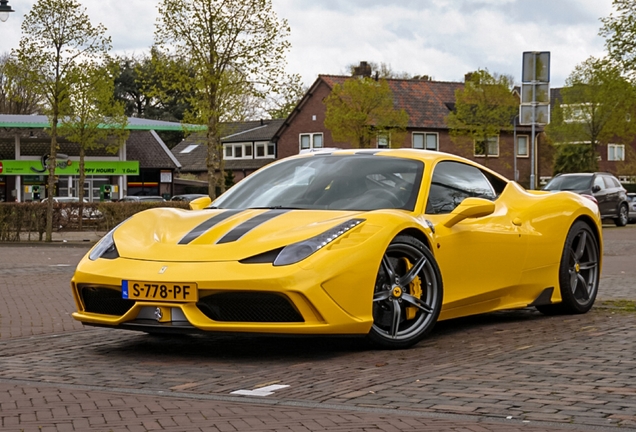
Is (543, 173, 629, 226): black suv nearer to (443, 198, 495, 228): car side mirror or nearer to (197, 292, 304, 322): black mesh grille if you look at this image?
(443, 198, 495, 228): car side mirror

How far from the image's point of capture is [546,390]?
17.0 ft

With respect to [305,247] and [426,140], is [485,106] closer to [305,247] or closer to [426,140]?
[426,140]

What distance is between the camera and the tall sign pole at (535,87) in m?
21.2

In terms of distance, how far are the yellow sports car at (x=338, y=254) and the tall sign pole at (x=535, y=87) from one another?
13.2 meters

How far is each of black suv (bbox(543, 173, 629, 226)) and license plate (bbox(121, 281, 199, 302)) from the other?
91.2ft

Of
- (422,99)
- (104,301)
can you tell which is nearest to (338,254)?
(104,301)

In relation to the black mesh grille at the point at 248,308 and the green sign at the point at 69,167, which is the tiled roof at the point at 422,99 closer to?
the green sign at the point at 69,167

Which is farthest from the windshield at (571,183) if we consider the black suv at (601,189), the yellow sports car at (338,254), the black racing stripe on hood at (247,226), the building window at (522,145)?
the building window at (522,145)

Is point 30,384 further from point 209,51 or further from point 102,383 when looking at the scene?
point 209,51

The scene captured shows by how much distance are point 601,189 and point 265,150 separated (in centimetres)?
5361

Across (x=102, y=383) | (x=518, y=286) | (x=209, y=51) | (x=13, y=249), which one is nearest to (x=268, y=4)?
(x=209, y=51)

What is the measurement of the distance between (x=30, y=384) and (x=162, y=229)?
1541 mm

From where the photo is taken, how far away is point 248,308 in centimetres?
611

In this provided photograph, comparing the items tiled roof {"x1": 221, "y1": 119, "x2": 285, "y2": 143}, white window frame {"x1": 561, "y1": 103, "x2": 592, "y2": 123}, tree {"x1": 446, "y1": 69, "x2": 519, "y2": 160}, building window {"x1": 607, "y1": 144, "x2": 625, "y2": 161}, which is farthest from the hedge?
building window {"x1": 607, "y1": 144, "x2": 625, "y2": 161}
